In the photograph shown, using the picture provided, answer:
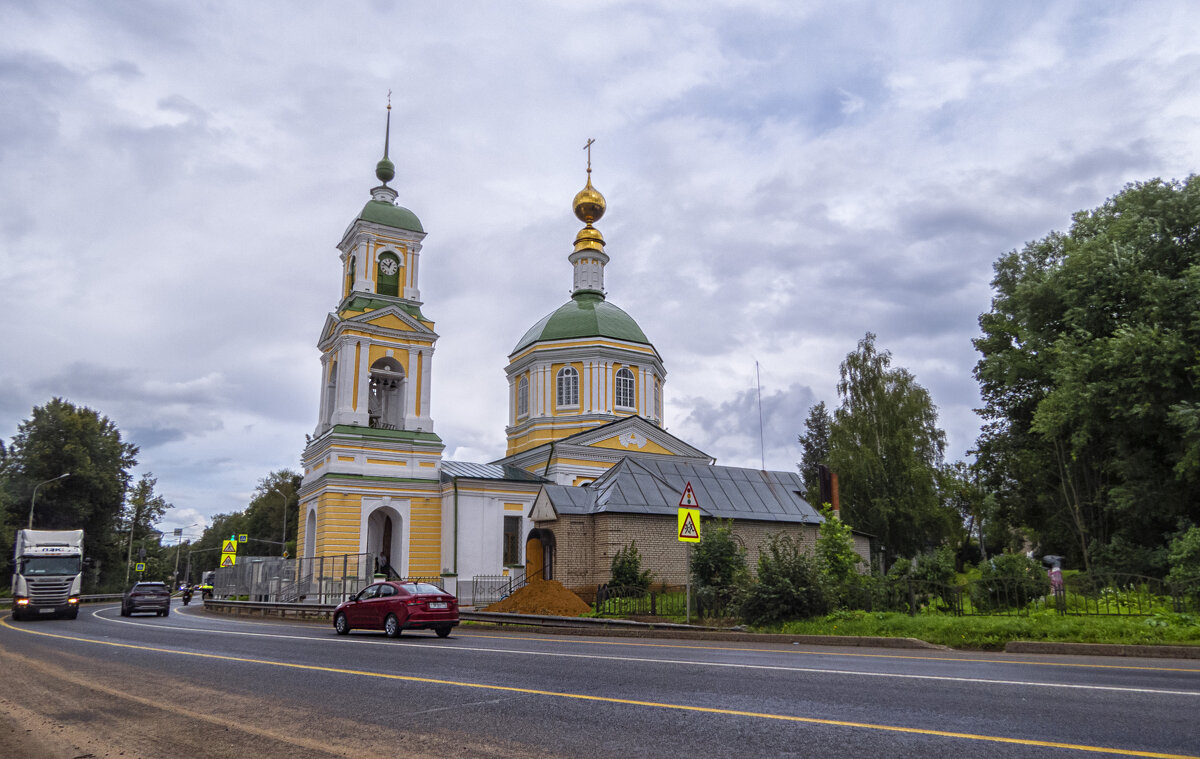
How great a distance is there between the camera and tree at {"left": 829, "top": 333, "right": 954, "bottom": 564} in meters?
40.8

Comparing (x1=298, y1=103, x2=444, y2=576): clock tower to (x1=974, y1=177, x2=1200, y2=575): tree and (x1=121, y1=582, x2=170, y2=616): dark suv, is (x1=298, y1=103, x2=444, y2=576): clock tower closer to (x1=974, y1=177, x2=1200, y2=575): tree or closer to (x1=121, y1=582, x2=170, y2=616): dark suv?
(x1=121, y1=582, x2=170, y2=616): dark suv

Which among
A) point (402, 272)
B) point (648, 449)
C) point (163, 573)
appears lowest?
point (163, 573)

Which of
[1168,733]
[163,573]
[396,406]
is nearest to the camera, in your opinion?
[1168,733]

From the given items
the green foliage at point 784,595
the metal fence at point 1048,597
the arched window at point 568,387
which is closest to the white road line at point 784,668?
the green foliage at point 784,595

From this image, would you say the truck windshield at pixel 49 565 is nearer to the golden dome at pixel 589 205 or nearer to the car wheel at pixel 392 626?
the car wheel at pixel 392 626

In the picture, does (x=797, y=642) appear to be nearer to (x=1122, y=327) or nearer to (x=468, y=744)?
(x=468, y=744)

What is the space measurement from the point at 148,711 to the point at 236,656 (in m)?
4.81

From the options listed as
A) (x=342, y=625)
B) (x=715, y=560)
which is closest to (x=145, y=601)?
(x=342, y=625)

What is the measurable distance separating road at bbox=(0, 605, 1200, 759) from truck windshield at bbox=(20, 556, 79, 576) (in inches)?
757

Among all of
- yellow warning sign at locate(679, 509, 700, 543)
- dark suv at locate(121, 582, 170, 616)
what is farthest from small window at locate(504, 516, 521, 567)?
yellow warning sign at locate(679, 509, 700, 543)

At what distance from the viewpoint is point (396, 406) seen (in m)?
38.6

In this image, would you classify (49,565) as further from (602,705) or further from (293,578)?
(602,705)

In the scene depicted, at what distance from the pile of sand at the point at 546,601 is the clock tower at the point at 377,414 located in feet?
41.5

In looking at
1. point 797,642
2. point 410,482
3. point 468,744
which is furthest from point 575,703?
point 410,482
